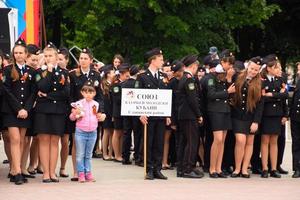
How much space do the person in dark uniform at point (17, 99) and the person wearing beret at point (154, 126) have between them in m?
2.00

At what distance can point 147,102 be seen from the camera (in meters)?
12.5

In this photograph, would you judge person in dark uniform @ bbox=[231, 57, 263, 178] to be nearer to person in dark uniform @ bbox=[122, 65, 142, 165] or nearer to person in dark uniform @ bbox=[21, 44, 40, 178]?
person in dark uniform @ bbox=[122, 65, 142, 165]

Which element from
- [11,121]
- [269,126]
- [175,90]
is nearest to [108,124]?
[175,90]

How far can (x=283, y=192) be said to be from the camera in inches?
448

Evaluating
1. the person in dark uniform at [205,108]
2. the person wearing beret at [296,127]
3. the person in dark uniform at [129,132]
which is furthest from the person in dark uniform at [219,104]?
the person in dark uniform at [129,132]

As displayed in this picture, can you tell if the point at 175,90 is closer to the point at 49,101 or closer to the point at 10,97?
the point at 49,101

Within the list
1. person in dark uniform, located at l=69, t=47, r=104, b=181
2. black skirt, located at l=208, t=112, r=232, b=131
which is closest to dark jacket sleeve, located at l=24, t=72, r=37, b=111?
person in dark uniform, located at l=69, t=47, r=104, b=181

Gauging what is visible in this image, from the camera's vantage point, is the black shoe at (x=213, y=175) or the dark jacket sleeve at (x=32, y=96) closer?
the dark jacket sleeve at (x=32, y=96)

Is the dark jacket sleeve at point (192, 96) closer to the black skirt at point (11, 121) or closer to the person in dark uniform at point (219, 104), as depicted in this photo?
the person in dark uniform at point (219, 104)

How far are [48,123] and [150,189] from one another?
1936mm

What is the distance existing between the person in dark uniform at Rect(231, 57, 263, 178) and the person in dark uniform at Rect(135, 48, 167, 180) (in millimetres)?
1411

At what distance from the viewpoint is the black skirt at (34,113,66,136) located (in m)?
11.7

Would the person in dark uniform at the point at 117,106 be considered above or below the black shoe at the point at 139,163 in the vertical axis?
above

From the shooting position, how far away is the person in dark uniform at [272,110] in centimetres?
1329
